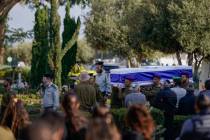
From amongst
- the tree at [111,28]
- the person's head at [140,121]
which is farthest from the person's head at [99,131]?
the tree at [111,28]

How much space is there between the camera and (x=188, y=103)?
13.1 meters

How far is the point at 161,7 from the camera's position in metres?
42.5

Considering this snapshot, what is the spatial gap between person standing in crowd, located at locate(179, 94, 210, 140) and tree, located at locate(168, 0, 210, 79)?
32716 mm

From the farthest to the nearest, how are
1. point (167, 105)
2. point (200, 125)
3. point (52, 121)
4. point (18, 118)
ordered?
point (167, 105) → point (18, 118) → point (200, 125) → point (52, 121)

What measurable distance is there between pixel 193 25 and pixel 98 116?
34.4 metres

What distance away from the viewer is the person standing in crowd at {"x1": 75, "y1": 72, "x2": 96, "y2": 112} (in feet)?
41.3

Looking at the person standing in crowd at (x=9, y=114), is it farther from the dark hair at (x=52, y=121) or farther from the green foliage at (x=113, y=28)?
the green foliage at (x=113, y=28)

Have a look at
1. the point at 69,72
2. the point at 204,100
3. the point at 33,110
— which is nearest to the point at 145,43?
the point at 69,72

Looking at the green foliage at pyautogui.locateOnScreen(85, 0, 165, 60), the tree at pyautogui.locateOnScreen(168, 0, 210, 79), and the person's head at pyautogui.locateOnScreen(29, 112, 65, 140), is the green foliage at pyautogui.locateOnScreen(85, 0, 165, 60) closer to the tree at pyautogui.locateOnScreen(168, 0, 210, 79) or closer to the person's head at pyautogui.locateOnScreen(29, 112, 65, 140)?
the tree at pyautogui.locateOnScreen(168, 0, 210, 79)

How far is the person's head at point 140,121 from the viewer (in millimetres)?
6305

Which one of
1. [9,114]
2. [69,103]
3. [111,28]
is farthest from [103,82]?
[111,28]

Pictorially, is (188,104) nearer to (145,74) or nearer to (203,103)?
(203,103)

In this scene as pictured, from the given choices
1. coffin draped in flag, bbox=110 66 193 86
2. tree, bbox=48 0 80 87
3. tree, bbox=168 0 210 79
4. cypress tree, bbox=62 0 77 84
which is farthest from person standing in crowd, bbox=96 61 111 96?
tree, bbox=168 0 210 79

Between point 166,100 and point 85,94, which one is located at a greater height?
point 85,94
